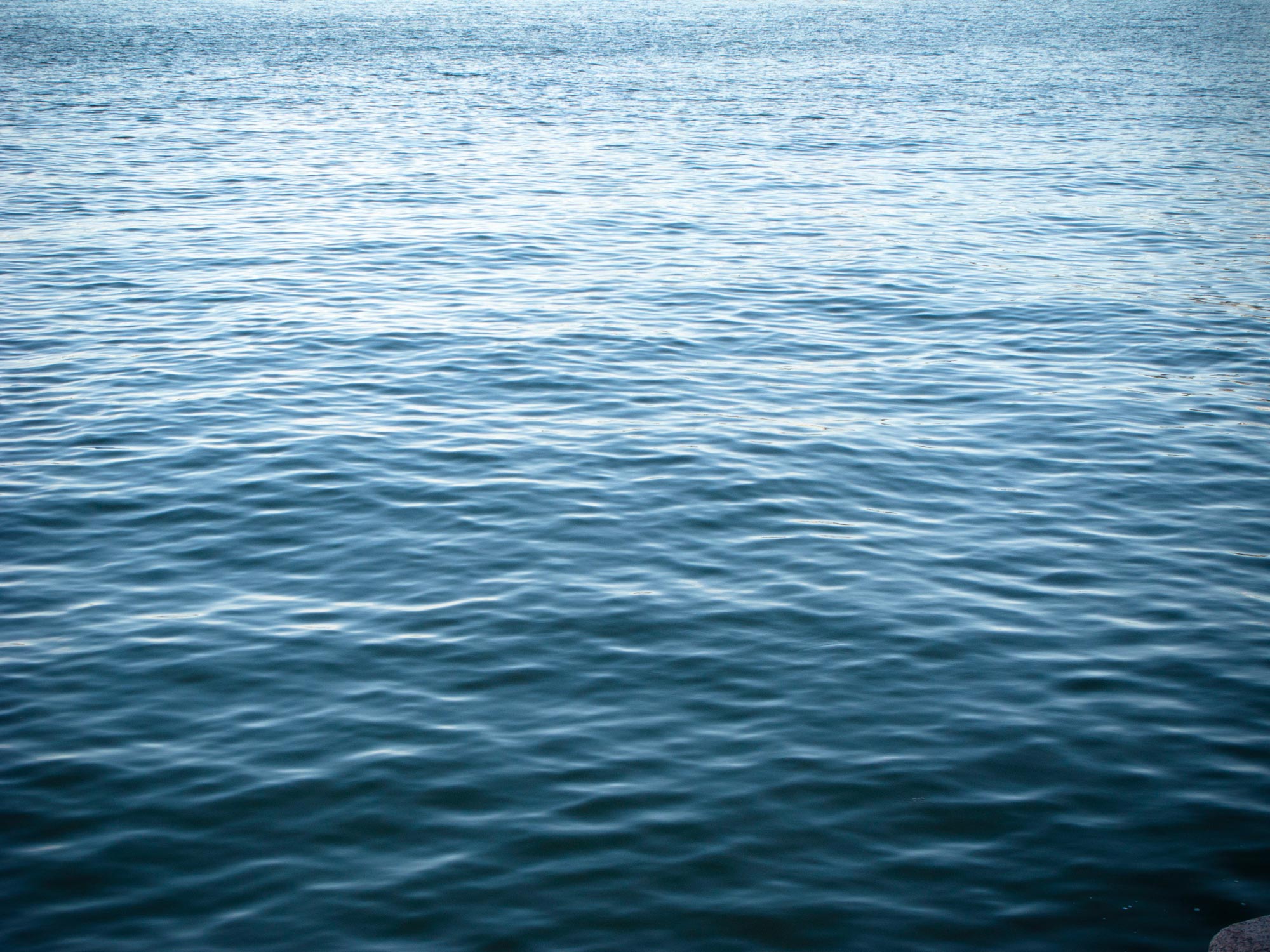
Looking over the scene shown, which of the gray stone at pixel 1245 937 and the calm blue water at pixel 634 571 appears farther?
the calm blue water at pixel 634 571

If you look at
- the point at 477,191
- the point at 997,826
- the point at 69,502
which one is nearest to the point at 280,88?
the point at 477,191

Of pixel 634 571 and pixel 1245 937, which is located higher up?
pixel 634 571

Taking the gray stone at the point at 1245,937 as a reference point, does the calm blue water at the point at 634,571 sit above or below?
above

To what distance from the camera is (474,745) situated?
10305 mm

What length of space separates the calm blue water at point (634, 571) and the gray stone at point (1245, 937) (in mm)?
295

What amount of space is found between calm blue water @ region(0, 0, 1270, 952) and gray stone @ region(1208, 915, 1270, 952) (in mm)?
295

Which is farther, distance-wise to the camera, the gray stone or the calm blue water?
the calm blue water

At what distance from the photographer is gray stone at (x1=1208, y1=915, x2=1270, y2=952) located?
777cm

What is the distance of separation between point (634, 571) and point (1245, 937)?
719 cm

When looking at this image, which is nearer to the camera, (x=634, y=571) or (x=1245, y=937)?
A: (x=1245, y=937)

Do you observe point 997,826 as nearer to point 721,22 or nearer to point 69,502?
point 69,502

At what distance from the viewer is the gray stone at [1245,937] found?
7.77m

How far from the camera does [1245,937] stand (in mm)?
7863

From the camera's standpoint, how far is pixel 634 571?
13.5 meters
